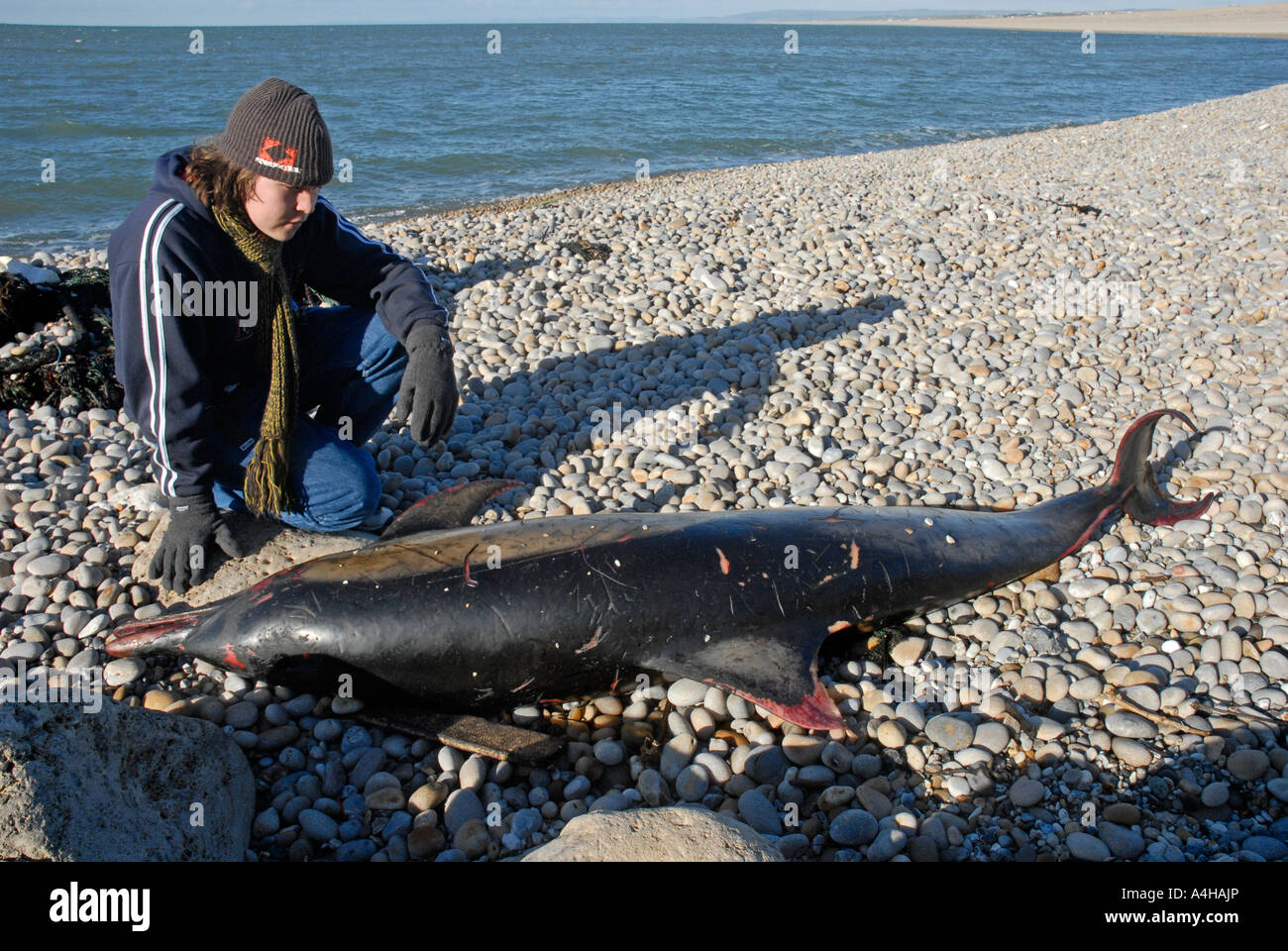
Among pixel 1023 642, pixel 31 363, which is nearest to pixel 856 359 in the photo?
pixel 1023 642

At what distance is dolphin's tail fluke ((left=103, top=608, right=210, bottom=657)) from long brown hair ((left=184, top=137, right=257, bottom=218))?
65.8 inches

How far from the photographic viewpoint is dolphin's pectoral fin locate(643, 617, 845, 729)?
332 centimetres

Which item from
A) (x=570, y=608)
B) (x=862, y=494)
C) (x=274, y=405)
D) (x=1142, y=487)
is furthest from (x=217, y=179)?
(x=1142, y=487)

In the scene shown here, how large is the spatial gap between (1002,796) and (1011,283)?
613 cm

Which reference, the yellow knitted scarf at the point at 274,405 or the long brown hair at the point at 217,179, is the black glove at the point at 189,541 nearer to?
the yellow knitted scarf at the point at 274,405

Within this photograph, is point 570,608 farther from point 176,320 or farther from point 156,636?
point 176,320

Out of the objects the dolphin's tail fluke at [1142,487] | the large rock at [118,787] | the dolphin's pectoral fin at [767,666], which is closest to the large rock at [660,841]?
the dolphin's pectoral fin at [767,666]

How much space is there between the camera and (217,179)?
140 inches

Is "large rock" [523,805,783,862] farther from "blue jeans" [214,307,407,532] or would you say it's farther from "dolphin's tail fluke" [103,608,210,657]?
"blue jeans" [214,307,407,532]

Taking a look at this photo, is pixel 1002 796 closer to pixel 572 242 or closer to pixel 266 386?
pixel 266 386

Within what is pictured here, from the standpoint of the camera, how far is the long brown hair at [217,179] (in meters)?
3.53

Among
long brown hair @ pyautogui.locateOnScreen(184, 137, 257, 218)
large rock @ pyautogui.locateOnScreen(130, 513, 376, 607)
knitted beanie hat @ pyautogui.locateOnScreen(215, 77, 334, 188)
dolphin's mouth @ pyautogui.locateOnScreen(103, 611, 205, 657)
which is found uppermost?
knitted beanie hat @ pyautogui.locateOnScreen(215, 77, 334, 188)

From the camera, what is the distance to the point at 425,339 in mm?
4270

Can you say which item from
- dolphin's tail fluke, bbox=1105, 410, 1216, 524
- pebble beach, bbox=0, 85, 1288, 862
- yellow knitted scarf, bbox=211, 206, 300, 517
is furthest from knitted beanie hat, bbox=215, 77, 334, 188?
dolphin's tail fluke, bbox=1105, 410, 1216, 524
